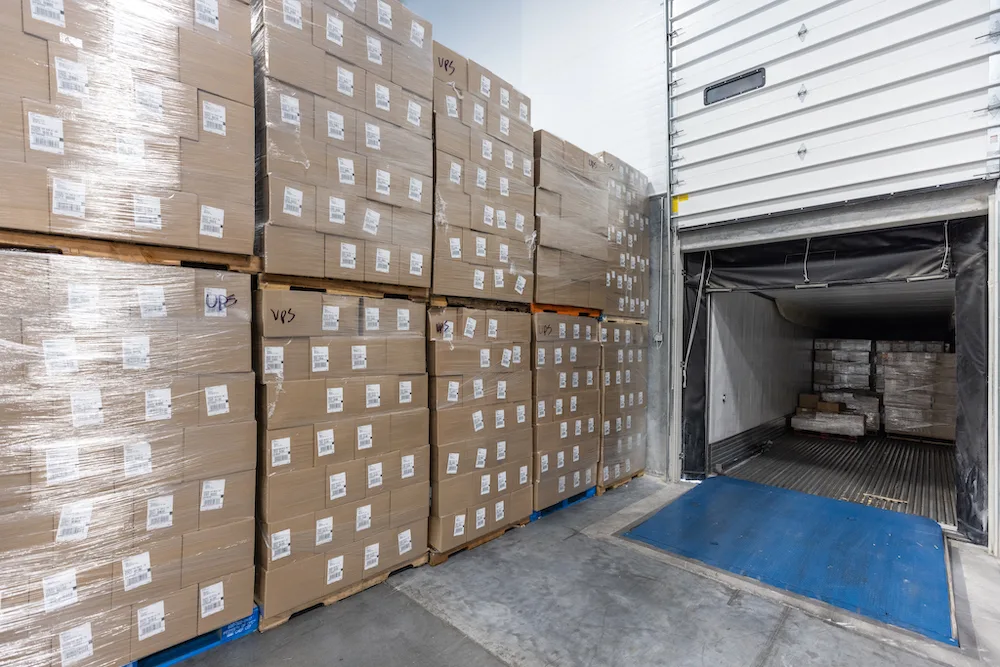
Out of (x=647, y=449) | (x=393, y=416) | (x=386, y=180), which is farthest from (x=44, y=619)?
(x=647, y=449)

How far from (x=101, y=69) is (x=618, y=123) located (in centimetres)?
532

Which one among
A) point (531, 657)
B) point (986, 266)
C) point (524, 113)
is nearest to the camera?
point (531, 657)

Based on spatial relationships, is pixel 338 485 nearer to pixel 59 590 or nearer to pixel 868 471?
pixel 59 590

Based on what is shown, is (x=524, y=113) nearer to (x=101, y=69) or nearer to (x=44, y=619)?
(x=101, y=69)

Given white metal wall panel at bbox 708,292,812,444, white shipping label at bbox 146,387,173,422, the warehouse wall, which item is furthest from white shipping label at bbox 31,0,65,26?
white metal wall panel at bbox 708,292,812,444

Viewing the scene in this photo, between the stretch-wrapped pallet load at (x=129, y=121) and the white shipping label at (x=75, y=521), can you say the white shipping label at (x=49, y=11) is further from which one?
the white shipping label at (x=75, y=521)

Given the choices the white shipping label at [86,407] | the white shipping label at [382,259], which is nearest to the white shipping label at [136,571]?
the white shipping label at [86,407]

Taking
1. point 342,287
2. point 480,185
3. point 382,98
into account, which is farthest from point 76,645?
point 480,185

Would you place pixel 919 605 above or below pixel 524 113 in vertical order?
below

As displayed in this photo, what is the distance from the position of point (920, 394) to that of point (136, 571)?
9470mm

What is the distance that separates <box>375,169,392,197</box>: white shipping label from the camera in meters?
3.04

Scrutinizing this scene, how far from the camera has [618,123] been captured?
6.04 meters

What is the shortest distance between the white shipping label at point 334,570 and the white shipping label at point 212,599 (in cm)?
56

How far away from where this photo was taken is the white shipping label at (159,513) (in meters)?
2.21
